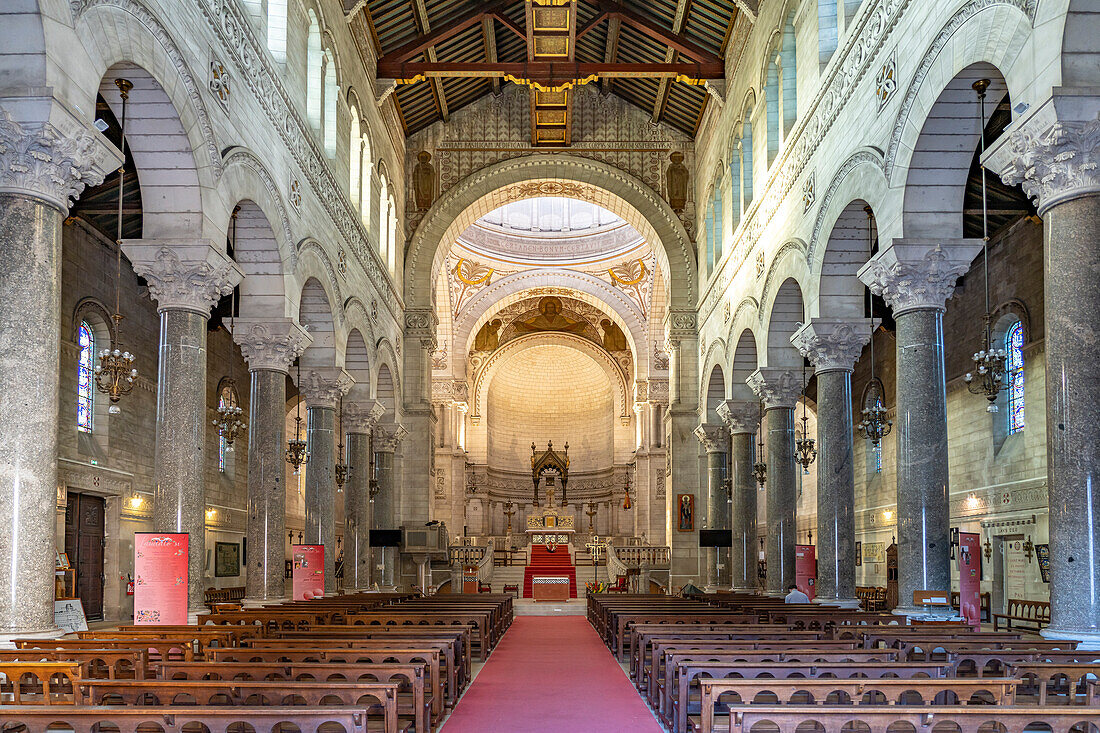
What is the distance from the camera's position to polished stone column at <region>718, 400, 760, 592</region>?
27.1 metres

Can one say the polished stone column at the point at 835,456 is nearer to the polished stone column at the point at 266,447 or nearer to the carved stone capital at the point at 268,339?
the carved stone capital at the point at 268,339

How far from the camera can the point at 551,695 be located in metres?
12.7

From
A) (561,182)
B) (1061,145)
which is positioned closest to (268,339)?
(1061,145)

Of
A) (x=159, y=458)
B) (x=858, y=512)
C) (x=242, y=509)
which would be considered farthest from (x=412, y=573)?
(x=159, y=458)

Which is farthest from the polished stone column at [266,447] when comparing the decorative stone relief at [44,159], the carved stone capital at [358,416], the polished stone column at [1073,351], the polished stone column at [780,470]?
the polished stone column at [1073,351]

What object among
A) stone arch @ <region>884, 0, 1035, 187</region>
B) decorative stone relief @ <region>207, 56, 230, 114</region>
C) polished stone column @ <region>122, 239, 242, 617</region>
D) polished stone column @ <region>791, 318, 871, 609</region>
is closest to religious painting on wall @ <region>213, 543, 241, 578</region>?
polished stone column @ <region>122, 239, 242, 617</region>

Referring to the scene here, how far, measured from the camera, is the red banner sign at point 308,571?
2083 centimetres

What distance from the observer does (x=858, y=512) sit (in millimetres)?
30922

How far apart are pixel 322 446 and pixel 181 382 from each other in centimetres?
917

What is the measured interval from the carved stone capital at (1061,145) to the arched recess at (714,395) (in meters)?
20.1

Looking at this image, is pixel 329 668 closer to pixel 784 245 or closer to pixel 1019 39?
pixel 1019 39

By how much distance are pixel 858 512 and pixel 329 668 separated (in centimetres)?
2504

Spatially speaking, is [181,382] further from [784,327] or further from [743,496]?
[743,496]

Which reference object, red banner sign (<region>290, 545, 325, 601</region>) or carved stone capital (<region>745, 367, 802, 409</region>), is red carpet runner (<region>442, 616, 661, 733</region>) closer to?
red banner sign (<region>290, 545, 325, 601</region>)
